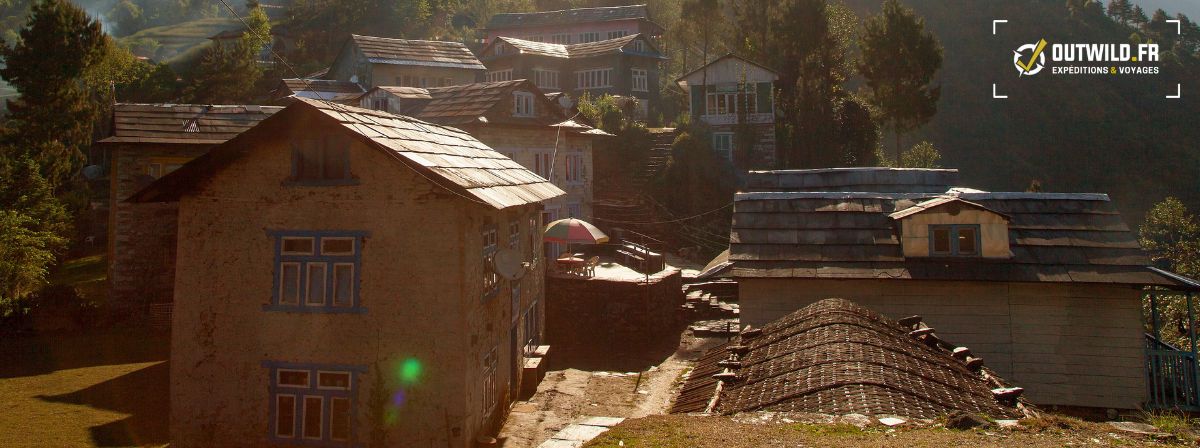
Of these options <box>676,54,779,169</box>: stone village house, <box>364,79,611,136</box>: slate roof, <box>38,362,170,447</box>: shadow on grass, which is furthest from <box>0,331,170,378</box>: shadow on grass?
<box>676,54,779,169</box>: stone village house

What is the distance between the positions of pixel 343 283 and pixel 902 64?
34970 millimetres

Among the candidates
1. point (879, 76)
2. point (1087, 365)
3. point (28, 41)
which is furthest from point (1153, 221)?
point (28, 41)

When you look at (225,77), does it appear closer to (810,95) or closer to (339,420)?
(810,95)

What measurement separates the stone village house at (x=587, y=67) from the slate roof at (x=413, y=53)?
3.39 m

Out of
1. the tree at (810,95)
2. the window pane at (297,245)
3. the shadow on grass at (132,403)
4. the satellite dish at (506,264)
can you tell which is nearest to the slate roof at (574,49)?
the tree at (810,95)

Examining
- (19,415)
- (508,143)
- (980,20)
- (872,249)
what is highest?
(980,20)

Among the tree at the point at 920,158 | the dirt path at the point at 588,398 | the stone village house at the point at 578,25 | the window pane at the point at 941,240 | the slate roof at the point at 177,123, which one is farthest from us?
the stone village house at the point at 578,25

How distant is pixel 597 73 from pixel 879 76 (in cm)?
1869

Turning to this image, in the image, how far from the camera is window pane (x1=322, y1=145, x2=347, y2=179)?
520 inches

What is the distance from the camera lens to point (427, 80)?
47500 millimetres

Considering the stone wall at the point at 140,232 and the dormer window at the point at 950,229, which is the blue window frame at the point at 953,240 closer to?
the dormer window at the point at 950,229

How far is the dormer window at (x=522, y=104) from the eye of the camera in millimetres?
31266

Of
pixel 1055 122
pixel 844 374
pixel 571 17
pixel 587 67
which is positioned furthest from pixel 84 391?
pixel 1055 122

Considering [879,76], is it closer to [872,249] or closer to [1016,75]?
[872,249]
